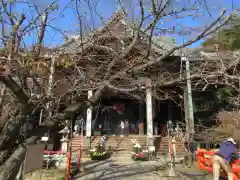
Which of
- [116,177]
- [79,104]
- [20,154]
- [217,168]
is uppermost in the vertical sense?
[79,104]

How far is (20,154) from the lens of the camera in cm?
374

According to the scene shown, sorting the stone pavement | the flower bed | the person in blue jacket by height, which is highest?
the person in blue jacket

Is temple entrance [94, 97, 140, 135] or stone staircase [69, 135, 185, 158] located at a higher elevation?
temple entrance [94, 97, 140, 135]

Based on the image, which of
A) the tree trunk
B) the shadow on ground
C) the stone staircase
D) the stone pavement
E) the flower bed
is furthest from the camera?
the stone staircase

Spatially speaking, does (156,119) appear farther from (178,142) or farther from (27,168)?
(27,168)

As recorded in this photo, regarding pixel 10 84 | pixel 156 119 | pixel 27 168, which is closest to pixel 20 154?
pixel 27 168

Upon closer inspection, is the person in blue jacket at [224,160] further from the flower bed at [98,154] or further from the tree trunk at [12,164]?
the flower bed at [98,154]

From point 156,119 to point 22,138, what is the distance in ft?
45.5

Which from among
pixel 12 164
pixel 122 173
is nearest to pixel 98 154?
pixel 122 173

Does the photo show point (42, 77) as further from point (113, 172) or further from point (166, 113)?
point (166, 113)

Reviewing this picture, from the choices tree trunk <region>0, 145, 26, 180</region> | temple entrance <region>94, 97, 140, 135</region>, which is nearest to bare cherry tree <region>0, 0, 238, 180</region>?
tree trunk <region>0, 145, 26, 180</region>

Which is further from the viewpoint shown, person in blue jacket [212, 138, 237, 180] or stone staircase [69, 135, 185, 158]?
stone staircase [69, 135, 185, 158]

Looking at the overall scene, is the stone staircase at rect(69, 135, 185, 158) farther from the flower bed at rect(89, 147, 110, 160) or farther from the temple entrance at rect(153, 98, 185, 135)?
the temple entrance at rect(153, 98, 185, 135)

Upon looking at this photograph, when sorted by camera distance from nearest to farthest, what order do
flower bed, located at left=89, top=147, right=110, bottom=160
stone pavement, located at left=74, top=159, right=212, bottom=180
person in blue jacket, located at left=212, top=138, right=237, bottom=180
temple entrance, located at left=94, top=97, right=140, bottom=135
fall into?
person in blue jacket, located at left=212, top=138, right=237, bottom=180
stone pavement, located at left=74, top=159, right=212, bottom=180
flower bed, located at left=89, top=147, right=110, bottom=160
temple entrance, located at left=94, top=97, right=140, bottom=135
